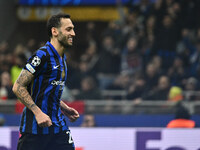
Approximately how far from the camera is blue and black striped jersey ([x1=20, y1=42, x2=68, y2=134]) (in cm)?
406

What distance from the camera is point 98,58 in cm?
1009

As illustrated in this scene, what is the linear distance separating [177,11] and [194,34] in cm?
65

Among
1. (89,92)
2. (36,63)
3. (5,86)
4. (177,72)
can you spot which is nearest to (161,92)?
(177,72)

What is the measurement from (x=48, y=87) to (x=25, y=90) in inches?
9.3

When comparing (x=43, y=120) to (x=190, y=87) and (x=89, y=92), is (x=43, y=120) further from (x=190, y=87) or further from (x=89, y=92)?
(x=190, y=87)

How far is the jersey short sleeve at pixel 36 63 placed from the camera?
13.1ft

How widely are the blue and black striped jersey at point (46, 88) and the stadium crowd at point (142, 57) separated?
4682mm

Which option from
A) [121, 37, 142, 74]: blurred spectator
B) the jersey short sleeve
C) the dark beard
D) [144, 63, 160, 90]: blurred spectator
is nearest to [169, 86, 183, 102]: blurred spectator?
[144, 63, 160, 90]: blurred spectator

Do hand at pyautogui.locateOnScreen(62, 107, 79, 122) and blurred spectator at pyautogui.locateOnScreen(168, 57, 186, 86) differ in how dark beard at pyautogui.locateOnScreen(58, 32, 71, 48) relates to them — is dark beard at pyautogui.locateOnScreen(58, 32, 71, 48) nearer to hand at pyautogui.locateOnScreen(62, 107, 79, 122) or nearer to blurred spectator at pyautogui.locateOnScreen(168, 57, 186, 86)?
hand at pyautogui.locateOnScreen(62, 107, 79, 122)

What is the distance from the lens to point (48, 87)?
13.5 ft

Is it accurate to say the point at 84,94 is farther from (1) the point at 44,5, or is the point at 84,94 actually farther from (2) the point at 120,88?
(1) the point at 44,5

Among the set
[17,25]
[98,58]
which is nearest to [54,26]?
[98,58]

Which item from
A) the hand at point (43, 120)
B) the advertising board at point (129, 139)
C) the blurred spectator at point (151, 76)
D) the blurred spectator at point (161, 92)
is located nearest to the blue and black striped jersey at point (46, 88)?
the hand at point (43, 120)

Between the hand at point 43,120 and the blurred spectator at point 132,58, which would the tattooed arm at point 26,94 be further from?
the blurred spectator at point 132,58
